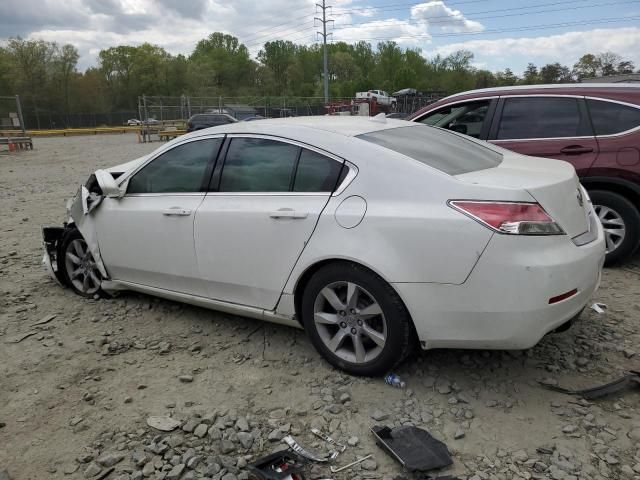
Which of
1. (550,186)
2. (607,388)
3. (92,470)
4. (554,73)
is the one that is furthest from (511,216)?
(554,73)

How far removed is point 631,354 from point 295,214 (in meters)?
2.42

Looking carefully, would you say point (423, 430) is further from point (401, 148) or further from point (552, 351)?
point (401, 148)

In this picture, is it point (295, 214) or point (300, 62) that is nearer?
point (295, 214)

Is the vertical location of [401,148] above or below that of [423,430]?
above

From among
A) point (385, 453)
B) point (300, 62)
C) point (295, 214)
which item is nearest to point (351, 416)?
point (385, 453)

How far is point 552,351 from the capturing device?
3.58m

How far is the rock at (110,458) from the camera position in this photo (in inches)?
105

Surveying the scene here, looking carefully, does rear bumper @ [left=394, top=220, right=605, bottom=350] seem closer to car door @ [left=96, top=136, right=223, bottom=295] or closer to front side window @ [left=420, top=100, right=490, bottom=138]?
car door @ [left=96, top=136, right=223, bottom=295]

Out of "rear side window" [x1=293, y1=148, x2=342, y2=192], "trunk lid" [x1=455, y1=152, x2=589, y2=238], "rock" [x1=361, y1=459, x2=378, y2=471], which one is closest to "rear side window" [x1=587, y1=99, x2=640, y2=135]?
"trunk lid" [x1=455, y1=152, x2=589, y2=238]

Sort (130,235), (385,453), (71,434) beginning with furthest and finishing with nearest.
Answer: (130,235)
(71,434)
(385,453)

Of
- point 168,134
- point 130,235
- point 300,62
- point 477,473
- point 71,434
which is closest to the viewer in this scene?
point 477,473

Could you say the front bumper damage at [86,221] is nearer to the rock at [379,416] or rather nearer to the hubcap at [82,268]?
the hubcap at [82,268]

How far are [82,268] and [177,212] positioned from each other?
1554mm

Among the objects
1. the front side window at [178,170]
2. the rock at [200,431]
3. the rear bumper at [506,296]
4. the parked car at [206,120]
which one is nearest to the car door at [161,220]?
the front side window at [178,170]
